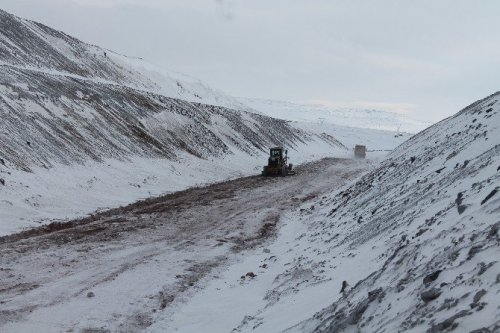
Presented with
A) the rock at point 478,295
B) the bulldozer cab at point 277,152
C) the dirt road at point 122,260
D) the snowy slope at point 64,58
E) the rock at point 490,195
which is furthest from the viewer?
the snowy slope at point 64,58

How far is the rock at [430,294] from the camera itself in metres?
5.41

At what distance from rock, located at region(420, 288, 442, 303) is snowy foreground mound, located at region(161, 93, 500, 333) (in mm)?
11

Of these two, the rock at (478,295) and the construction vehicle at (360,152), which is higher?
the construction vehicle at (360,152)

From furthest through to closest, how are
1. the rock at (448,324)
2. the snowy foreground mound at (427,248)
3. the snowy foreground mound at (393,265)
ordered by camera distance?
1. the snowy foreground mound at (393,265)
2. the snowy foreground mound at (427,248)
3. the rock at (448,324)

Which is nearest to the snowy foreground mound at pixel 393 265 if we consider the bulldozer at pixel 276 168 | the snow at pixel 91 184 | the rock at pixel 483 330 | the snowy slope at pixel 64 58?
the rock at pixel 483 330

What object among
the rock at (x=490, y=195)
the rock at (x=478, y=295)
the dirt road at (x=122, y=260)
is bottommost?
the rock at (x=478, y=295)

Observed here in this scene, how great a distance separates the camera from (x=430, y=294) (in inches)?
214

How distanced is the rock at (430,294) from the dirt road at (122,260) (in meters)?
4.84

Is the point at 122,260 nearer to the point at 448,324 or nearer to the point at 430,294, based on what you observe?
the point at 430,294

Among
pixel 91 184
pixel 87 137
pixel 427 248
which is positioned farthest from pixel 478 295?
pixel 87 137

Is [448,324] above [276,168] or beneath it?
beneath

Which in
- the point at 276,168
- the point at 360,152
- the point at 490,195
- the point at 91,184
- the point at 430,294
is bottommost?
the point at 430,294

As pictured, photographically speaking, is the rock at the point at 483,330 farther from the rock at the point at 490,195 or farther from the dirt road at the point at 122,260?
the dirt road at the point at 122,260

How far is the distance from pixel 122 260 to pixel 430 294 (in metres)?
8.63
